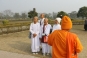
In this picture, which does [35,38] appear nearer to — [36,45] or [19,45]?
[36,45]

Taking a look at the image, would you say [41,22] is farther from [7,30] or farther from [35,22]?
[7,30]

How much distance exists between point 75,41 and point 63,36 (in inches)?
10.3

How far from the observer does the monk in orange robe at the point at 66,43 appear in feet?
13.8

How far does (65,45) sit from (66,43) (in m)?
0.05

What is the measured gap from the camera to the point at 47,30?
31.4ft

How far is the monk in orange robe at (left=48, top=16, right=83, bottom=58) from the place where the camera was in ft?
13.8

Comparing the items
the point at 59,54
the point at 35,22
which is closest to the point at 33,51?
the point at 35,22

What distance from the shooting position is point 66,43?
422cm

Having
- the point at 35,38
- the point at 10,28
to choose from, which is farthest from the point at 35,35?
the point at 10,28

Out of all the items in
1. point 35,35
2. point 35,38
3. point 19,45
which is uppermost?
point 35,35

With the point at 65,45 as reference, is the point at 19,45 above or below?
below

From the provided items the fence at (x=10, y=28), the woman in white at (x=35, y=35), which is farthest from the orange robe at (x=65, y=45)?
the fence at (x=10, y=28)

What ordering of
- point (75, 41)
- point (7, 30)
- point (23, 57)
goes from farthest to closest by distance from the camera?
point (7, 30) < point (23, 57) < point (75, 41)

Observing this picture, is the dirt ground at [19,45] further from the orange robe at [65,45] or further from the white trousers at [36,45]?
the orange robe at [65,45]
